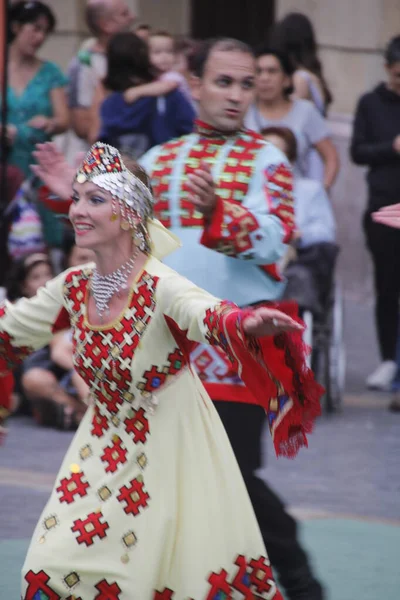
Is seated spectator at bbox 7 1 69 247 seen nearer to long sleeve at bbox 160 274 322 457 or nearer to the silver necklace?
the silver necklace

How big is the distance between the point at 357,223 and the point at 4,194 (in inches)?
198

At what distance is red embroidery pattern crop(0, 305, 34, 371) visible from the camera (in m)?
4.74

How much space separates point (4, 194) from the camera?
966 cm

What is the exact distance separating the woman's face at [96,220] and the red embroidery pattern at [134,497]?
69cm

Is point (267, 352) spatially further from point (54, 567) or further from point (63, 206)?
point (63, 206)

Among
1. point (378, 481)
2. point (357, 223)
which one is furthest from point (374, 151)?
point (357, 223)

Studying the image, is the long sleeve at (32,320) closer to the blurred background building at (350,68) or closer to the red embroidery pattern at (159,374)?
the red embroidery pattern at (159,374)

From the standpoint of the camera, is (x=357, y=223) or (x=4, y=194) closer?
(x=4, y=194)

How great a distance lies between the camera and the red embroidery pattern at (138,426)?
4363mm

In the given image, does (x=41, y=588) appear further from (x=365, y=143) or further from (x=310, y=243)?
(x=365, y=143)

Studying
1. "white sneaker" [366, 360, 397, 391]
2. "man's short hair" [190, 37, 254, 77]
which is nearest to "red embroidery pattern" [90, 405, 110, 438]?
"man's short hair" [190, 37, 254, 77]

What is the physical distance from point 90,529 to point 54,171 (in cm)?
147

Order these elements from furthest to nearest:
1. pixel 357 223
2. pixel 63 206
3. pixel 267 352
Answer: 1. pixel 357 223
2. pixel 63 206
3. pixel 267 352

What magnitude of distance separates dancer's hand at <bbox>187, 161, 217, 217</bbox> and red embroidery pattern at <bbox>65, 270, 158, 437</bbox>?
0.37m
